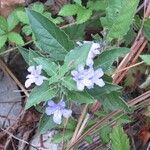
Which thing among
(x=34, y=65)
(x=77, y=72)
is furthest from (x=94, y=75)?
(x=34, y=65)

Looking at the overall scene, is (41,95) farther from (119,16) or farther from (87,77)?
(119,16)

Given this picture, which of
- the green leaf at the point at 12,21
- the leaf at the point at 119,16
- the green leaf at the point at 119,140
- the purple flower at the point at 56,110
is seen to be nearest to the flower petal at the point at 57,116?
the purple flower at the point at 56,110

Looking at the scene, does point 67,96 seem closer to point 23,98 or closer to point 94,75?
point 94,75

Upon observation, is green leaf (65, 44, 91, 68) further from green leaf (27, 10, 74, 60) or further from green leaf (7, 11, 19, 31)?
green leaf (7, 11, 19, 31)

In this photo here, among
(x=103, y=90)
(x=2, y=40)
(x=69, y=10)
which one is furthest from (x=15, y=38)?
(x=103, y=90)

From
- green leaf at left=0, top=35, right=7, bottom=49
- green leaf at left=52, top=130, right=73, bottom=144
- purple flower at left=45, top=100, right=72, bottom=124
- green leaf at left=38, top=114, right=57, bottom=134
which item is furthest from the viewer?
green leaf at left=0, top=35, right=7, bottom=49

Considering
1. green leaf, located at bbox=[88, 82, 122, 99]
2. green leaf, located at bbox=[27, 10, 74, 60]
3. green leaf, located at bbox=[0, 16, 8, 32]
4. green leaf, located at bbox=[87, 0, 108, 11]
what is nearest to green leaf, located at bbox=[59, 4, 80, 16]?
green leaf, located at bbox=[87, 0, 108, 11]

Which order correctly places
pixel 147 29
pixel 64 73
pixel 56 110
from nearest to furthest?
pixel 64 73 → pixel 56 110 → pixel 147 29
